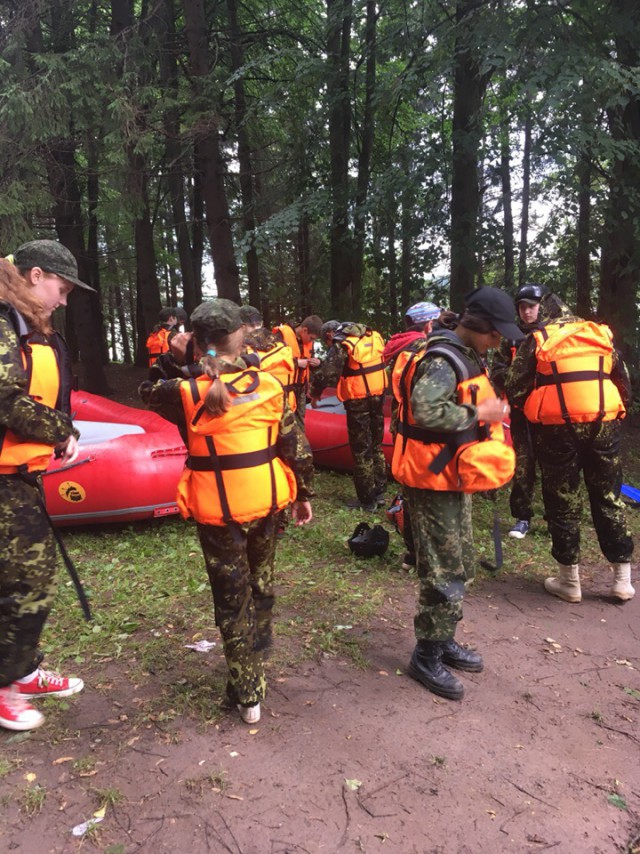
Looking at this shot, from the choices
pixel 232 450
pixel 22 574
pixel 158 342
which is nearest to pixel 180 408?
pixel 232 450

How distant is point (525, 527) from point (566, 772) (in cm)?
352

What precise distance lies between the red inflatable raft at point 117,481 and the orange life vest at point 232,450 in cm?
300

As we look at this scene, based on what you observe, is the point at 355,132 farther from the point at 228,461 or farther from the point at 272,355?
the point at 228,461

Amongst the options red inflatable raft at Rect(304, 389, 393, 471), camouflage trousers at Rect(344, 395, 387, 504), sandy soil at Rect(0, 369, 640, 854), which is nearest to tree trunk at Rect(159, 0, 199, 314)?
red inflatable raft at Rect(304, 389, 393, 471)

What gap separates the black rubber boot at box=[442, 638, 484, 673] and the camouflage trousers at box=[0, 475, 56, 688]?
2263 mm

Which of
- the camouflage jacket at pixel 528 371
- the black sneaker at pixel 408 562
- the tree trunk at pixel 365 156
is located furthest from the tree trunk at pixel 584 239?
the black sneaker at pixel 408 562

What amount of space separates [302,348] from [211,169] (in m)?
4.61

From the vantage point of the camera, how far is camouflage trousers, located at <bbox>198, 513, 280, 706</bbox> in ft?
9.46

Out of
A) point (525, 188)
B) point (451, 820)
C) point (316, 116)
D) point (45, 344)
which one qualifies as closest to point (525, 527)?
point (451, 820)

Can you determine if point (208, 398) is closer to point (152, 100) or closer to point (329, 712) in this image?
point (329, 712)

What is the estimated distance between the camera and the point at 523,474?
6137 millimetres

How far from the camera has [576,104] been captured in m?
6.84

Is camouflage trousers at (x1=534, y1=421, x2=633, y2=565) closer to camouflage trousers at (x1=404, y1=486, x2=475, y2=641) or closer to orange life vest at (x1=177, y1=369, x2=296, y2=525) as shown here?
camouflage trousers at (x1=404, y1=486, x2=475, y2=641)

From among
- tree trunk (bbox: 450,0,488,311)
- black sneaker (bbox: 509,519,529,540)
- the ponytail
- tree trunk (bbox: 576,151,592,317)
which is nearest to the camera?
the ponytail
